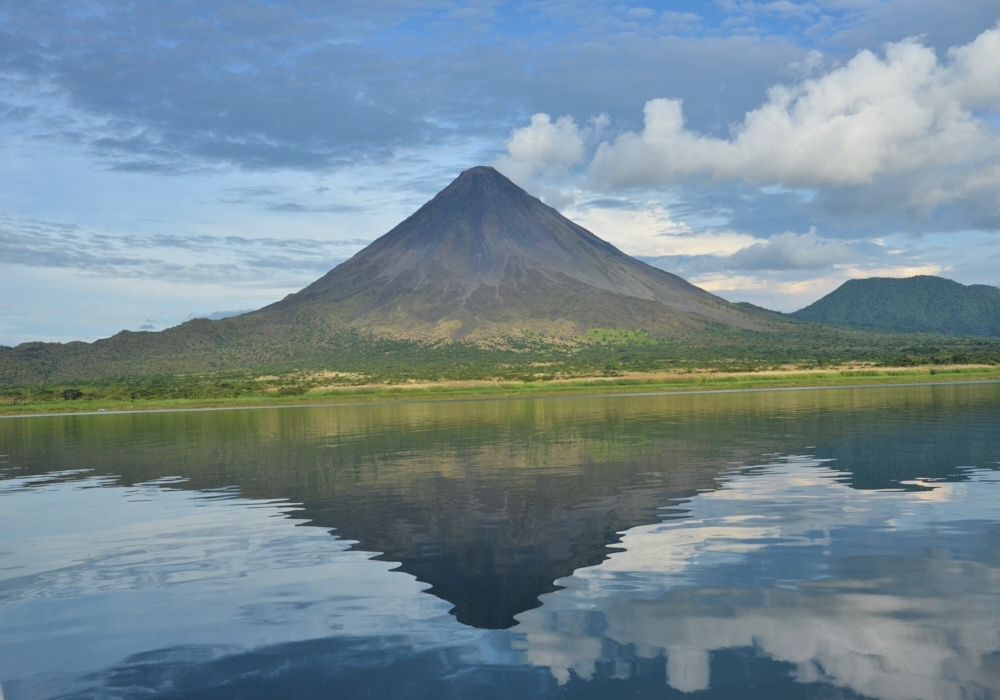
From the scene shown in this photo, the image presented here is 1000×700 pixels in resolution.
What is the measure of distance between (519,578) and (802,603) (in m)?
5.27

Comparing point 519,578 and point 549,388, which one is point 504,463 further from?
point 549,388

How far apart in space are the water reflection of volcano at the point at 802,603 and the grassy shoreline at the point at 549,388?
9172 cm

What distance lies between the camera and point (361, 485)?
30.7 m

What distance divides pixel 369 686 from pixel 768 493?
18.1 metres

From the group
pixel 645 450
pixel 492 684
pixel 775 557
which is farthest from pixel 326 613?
pixel 645 450

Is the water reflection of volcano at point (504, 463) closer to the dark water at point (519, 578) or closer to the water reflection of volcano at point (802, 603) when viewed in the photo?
the dark water at point (519, 578)

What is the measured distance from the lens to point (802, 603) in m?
14.0

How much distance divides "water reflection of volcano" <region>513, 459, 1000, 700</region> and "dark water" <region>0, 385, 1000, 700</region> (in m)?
0.06

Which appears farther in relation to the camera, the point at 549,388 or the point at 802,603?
the point at 549,388

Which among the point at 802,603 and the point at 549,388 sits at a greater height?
the point at 549,388

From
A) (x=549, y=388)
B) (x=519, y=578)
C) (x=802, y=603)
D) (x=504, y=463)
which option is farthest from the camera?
(x=549, y=388)

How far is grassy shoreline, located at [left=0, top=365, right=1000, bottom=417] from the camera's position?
11614 centimetres

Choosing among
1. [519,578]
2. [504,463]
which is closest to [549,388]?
[504,463]

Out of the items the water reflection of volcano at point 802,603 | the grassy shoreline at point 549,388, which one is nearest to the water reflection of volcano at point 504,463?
the water reflection of volcano at point 802,603
